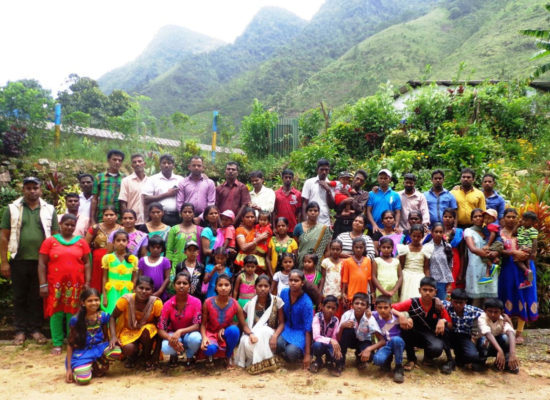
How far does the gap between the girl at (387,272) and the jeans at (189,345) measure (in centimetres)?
201

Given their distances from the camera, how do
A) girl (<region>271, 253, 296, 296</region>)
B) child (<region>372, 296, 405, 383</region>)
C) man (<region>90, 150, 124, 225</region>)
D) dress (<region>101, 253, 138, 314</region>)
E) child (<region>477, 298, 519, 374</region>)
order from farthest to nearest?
man (<region>90, 150, 124, 225</region>), girl (<region>271, 253, 296, 296</region>), dress (<region>101, 253, 138, 314</region>), child (<region>477, 298, 519, 374</region>), child (<region>372, 296, 405, 383</region>)

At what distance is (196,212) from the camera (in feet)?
18.8

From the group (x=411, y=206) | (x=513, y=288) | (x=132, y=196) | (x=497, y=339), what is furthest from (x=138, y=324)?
(x=513, y=288)

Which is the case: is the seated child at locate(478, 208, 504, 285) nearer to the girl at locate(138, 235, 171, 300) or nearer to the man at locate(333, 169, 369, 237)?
the man at locate(333, 169, 369, 237)

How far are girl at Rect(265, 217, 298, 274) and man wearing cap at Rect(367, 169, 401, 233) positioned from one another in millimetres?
1221

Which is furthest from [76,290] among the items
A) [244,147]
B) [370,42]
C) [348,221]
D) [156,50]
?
[156,50]

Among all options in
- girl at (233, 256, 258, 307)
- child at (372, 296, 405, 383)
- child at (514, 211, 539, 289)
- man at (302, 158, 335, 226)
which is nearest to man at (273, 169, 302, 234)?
man at (302, 158, 335, 226)

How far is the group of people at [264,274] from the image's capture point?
430 cm

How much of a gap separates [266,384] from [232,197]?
256 cm

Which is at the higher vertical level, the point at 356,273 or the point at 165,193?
the point at 165,193

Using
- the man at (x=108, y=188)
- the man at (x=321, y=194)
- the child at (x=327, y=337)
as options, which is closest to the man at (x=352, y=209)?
the man at (x=321, y=194)

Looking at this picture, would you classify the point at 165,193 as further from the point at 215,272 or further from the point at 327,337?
the point at 327,337

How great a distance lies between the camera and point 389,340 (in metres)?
4.29

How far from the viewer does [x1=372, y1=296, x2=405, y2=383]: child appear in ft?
13.7
